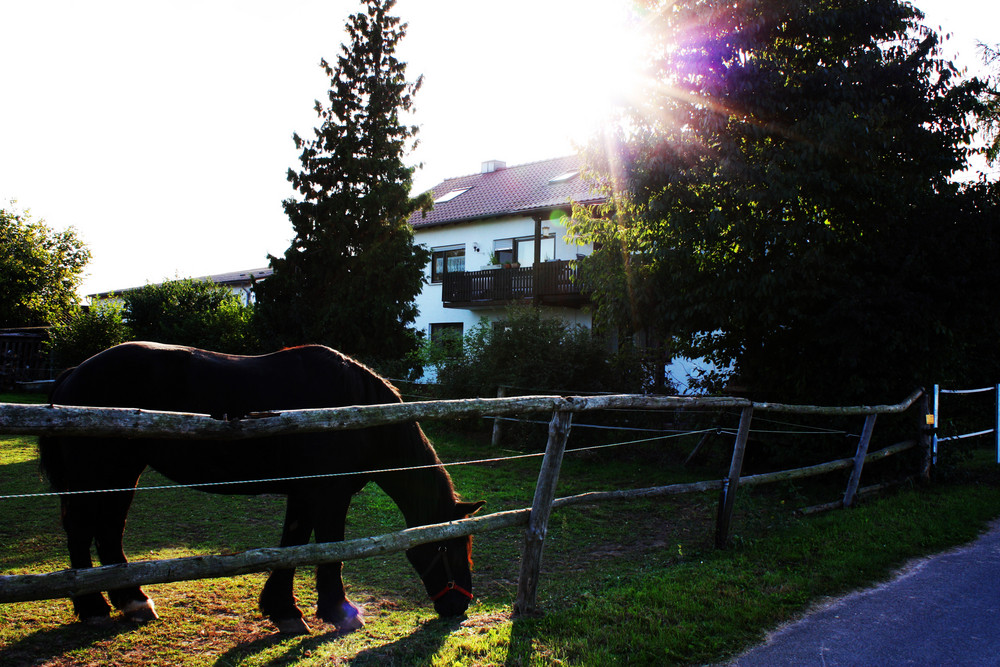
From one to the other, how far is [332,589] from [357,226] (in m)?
15.7

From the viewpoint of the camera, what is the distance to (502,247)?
2253 cm

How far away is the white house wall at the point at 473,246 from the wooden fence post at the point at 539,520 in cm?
1644

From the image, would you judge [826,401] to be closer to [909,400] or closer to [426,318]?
[909,400]

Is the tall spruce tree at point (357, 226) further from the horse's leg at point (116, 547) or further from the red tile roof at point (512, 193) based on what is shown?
the horse's leg at point (116, 547)

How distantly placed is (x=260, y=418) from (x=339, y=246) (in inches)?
635

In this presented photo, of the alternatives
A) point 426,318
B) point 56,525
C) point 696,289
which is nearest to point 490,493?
point 696,289

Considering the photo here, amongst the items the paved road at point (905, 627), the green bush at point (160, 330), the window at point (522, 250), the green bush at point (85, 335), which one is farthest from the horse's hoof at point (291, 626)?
the green bush at point (85, 335)

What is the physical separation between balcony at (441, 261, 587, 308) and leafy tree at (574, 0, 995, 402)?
27.6ft

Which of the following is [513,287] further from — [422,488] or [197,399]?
[197,399]

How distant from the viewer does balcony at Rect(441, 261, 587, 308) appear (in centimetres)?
1856

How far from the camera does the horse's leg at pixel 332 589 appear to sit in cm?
371

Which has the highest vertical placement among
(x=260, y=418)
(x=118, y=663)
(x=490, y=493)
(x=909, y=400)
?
(x=260, y=418)

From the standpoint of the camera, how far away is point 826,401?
27.0 feet

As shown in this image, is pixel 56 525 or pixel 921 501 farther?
pixel 921 501
